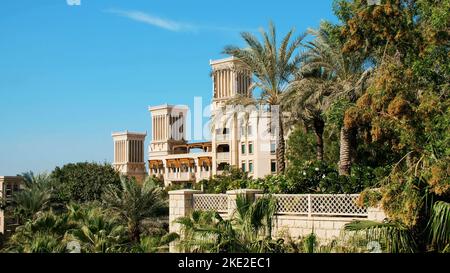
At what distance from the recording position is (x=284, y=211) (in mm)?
15781

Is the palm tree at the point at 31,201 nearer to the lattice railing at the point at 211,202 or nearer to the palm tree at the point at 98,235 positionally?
the lattice railing at the point at 211,202

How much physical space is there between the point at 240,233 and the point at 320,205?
13.6 ft

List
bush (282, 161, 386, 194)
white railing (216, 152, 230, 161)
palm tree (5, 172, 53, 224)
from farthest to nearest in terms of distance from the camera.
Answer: white railing (216, 152, 230, 161) → palm tree (5, 172, 53, 224) → bush (282, 161, 386, 194)

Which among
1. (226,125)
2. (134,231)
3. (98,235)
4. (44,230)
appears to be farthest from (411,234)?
(226,125)

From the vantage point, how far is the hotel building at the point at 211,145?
5628 centimetres

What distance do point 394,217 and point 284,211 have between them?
17.5ft

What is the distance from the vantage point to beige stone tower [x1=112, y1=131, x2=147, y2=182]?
302ft

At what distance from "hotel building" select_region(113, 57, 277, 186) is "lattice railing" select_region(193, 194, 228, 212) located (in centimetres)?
655

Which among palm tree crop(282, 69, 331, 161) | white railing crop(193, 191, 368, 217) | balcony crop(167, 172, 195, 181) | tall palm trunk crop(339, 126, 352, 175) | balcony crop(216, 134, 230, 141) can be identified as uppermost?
balcony crop(216, 134, 230, 141)

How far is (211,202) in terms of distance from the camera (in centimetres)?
1720

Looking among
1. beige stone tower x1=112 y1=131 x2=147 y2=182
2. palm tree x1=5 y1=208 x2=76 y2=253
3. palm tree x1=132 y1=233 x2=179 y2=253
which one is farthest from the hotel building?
palm tree x1=132 y1=233 x2=179 y2=253

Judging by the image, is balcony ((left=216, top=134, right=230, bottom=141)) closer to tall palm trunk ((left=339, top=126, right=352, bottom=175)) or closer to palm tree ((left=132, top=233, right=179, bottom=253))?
tall palm trunk ((left=339, top=126, right=352, bottom=175))

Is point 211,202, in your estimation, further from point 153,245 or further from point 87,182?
point 87,182
